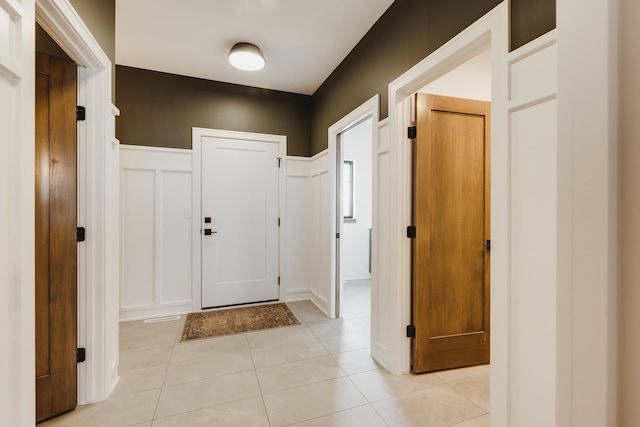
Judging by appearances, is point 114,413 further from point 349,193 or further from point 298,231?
point 349,193

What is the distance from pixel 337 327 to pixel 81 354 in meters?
2.01

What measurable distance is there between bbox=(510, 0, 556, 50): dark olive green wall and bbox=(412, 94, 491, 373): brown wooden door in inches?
31.1

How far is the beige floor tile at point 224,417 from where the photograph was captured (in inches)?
61.1

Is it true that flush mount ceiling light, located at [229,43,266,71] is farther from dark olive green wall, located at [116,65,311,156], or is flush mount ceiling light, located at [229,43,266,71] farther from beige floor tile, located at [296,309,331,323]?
beige floor tile, located at [296,309,331,323]

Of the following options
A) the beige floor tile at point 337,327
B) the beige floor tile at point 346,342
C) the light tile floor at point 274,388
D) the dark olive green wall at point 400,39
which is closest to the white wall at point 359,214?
the dark olive green wall at point 400,39

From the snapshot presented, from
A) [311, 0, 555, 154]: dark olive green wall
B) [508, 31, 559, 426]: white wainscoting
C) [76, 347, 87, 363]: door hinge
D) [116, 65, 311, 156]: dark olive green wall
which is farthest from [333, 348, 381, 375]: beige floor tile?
[116, 65, 311, 156]: dark olive green wall

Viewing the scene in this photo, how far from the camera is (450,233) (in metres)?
2.08

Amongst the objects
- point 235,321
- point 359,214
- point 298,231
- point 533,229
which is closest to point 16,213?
point 533,229

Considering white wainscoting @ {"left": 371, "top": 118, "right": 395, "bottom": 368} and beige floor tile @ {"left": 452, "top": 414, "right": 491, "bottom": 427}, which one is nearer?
beige floor tile @ {"left": 452, "top": 414, "right": 491, "bottom": 427}

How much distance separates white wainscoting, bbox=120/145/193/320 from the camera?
3035mm

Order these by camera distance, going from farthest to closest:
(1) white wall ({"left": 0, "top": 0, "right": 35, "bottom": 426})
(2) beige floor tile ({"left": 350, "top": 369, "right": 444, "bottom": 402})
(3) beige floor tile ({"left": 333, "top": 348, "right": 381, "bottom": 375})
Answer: (3) beige floor tile ({"left": 333, "top": 348, "right": 381, "bottom": 375}), (2) beige floor tile ({"left": 350, "top": 369, "right": 444, "bottom": 402}), (1) white wall ({"left": 0, "top": 0, "right": 35, "bottom": 426})

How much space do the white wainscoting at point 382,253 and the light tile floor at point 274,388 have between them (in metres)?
0.19

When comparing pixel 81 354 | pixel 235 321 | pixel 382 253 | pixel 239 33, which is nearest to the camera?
pixel 81 354

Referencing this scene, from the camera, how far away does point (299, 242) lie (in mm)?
3768
